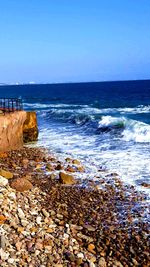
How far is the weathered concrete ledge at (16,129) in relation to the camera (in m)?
18.3

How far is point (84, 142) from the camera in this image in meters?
21.9

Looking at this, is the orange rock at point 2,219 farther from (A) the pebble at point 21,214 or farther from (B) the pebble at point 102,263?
(B) the pebble at point 102,263

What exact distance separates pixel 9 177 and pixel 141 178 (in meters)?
4.65

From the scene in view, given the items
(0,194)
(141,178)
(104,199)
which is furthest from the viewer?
(141,178)

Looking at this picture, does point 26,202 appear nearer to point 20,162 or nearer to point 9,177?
point 9,177

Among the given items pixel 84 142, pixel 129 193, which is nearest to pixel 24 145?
pixel 84 142

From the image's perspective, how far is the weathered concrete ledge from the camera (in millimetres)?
18266

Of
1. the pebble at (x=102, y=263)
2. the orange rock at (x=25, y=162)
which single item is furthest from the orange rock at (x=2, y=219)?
the orange rock at (x=25, y=162)

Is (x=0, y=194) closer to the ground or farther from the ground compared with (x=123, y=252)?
farther from the ground

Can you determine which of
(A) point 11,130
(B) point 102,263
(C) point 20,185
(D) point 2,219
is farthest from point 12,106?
(B) point 102,263

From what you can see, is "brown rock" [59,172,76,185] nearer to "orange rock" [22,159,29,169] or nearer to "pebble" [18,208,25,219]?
"orange rock" [22,159,29,169]

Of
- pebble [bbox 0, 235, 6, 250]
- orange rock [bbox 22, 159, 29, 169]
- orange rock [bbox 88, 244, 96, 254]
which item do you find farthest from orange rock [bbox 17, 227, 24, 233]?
orange rock [bbox 22, 159, 29, 169]

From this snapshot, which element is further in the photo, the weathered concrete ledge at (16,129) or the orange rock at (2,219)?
the weathered concrete ledge at (16,129)

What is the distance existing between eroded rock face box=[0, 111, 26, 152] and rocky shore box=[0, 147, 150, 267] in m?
4.71
